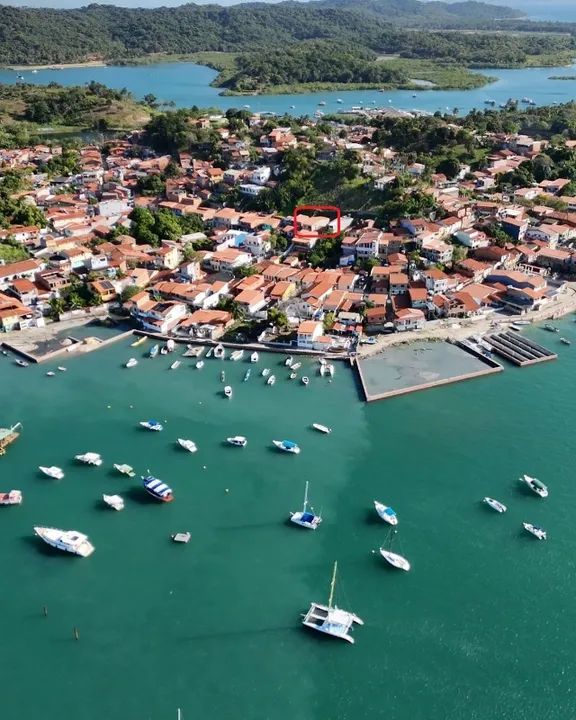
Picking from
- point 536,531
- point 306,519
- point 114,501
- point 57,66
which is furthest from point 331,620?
point 57,66

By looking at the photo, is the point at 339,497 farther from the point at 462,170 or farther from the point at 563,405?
the point at 462,170

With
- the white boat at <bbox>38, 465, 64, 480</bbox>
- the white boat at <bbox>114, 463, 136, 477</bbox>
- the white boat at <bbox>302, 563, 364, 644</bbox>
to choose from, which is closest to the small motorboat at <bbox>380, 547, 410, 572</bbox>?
the white boat at <bbox>302, 563, 364, 644</bbox>

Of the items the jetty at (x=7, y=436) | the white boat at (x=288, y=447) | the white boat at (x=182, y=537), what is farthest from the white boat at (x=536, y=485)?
the jetty at (x=7, y=436)

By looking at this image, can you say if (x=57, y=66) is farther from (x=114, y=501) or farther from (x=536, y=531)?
(x=536, y=531)

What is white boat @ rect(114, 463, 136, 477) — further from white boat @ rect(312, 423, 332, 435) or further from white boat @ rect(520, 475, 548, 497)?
white boat @ rect(520, 475, 548, 497)

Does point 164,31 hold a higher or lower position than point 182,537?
higher

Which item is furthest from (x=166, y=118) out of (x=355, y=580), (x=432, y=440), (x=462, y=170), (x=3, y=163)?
(x=355, y=580)
